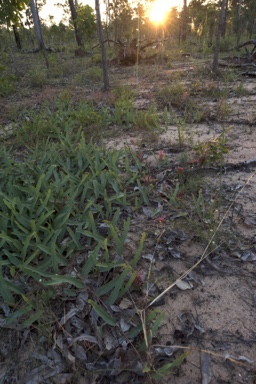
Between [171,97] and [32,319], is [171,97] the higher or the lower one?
the higher one

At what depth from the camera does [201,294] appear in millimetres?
Answer: 1533

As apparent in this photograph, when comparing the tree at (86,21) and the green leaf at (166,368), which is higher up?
the tree at (86,21)

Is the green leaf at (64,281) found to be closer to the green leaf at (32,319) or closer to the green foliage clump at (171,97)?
the green leaf at (32,319)

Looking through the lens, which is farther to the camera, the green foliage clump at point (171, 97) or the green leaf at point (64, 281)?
the green foliage clump at point (171, 97)

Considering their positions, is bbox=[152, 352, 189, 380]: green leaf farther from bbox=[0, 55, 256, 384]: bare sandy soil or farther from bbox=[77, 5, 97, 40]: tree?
bbox=[77, 5, 97, 40]: tree

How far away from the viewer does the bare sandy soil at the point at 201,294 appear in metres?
1.19

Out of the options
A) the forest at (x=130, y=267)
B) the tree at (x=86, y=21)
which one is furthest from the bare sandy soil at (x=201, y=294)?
the tree at (x=86, y=21)

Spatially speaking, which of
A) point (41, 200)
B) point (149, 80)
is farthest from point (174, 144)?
point (149, 80)

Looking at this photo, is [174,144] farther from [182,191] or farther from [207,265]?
[207,265]

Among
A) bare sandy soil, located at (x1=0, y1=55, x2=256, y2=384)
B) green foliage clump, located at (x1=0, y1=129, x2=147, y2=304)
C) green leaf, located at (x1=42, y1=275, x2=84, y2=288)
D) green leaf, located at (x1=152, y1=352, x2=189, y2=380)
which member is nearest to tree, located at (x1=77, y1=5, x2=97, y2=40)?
green foliage clump, located at (x1=0, y1=129, x2=147, y2=304)

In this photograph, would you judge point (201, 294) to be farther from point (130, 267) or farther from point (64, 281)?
point (64, 281)

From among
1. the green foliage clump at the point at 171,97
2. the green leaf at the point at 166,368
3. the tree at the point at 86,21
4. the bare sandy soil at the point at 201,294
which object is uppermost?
the tree at the point at 86,21

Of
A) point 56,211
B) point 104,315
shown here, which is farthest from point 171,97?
point 104,315

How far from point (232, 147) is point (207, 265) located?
77.5 inches
